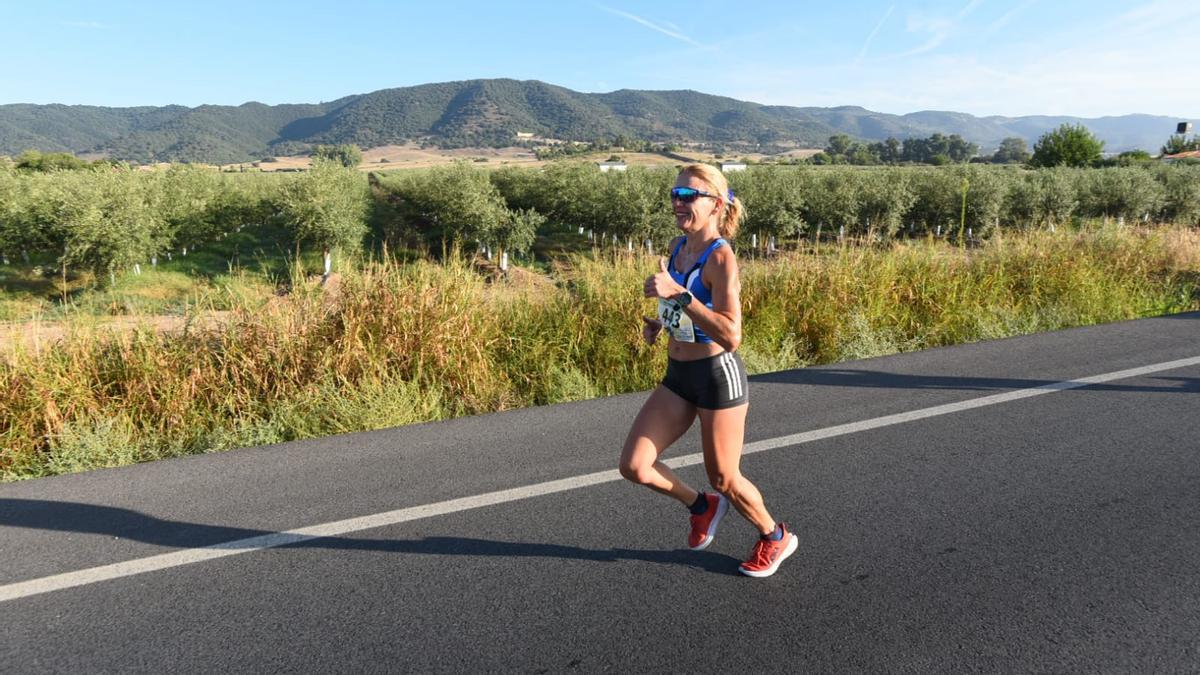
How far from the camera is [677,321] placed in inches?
114

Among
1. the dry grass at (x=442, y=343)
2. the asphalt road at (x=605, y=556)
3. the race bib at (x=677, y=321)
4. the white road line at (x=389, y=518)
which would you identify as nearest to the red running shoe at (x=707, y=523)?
the asphalt road at (x=605, y=556)

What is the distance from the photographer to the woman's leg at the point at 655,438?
2.98 metres

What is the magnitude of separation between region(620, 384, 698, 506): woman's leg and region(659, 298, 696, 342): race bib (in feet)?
0.95

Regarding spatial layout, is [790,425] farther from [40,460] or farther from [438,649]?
[40,460]

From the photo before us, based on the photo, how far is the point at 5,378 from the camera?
493cm

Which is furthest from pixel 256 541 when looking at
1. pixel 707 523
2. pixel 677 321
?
pixel 677 321

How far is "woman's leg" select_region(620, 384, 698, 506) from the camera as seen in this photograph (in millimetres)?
2979

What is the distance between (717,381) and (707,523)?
751 millimetres

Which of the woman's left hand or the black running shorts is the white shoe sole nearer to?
the black running shorts

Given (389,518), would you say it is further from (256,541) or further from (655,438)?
(655,438)

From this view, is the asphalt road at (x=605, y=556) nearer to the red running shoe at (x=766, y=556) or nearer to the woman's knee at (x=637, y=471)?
the red running shoe at (x=766, y=556)

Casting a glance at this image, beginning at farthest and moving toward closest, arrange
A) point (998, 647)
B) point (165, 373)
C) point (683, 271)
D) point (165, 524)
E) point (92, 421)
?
point (165, 373)
point (92, 421)
point (165, 524)
point (683, 271)
point (998, 647)

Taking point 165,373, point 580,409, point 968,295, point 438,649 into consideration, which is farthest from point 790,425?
point 968,295

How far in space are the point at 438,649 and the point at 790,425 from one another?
127 inches
